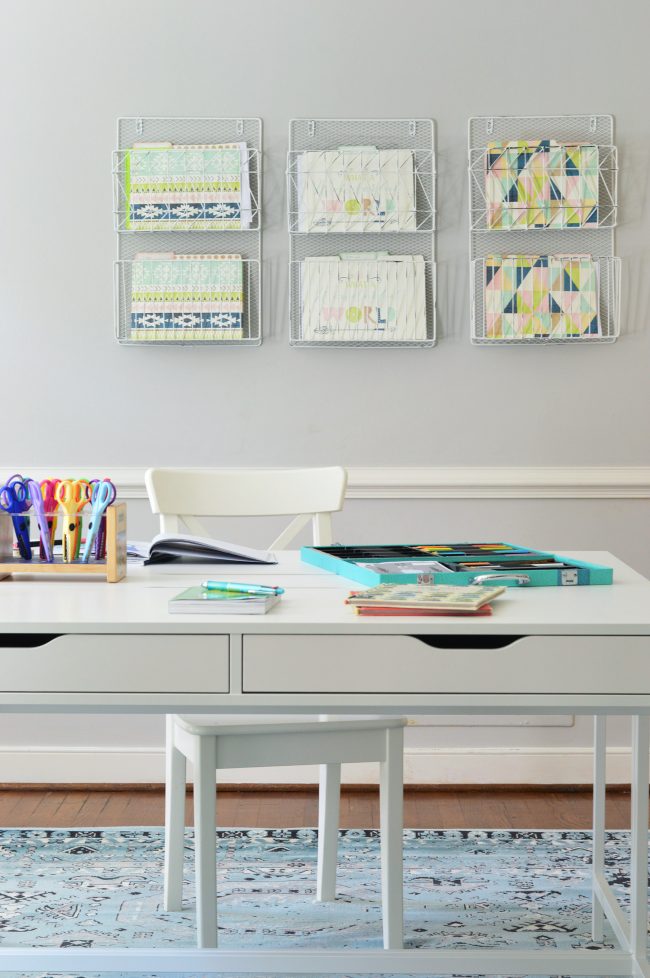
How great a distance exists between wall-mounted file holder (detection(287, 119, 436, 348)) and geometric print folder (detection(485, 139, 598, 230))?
0.57 feet

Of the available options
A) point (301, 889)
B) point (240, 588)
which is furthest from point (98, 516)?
point (301, 889)

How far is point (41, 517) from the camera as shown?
5.20 ft

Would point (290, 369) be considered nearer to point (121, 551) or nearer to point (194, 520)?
point (194, 520)

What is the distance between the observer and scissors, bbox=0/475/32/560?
5.22 ft

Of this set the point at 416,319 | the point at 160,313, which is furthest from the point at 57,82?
the point at 416,319

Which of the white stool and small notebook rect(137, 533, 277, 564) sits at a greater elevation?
small notebook rect(137, 533, 277, 564)

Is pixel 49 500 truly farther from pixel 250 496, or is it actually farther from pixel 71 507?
pixel 250 496

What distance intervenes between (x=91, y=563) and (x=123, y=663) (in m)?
0.37

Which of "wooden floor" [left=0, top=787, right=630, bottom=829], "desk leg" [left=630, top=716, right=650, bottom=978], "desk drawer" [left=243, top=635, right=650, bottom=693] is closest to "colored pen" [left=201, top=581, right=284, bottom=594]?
"desk drawer" [left=243, top=635, right=650, bottom=693]

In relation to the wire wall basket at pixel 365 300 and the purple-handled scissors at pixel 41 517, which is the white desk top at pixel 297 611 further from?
the wire wall basket at pixel 365 300

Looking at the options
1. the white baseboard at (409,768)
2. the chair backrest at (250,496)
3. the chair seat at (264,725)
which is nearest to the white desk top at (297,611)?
the chair seat at (264,725)

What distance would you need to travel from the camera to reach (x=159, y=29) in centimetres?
276

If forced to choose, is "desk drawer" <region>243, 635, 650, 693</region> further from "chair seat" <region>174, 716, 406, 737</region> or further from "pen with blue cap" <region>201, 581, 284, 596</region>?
"chair seat" <region>174, 716, 406, 737</region>

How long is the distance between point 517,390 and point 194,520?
110 centimetres
